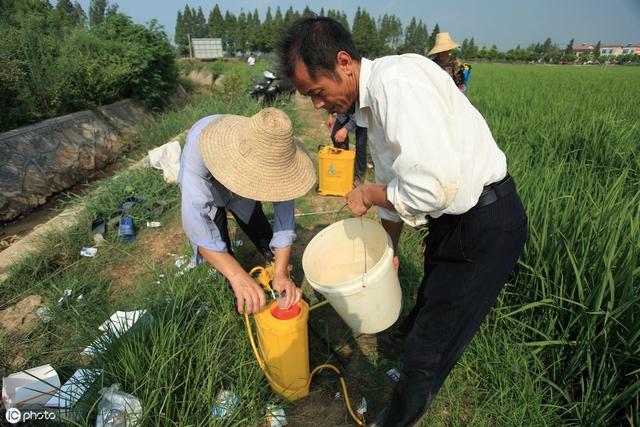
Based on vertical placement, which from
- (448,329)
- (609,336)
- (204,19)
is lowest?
(609,336)

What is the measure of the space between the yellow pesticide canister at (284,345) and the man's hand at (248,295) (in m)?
0.07

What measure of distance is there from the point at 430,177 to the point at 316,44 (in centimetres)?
55

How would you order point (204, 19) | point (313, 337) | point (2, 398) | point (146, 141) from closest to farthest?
point (2, 398)
point (313, 337)
point (146, 141)
point (204, 19)

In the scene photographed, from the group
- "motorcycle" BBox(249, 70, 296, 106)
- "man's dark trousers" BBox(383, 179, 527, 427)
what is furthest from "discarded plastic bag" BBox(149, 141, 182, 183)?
"motorcycle" BBox(249, 70, 296, 106)

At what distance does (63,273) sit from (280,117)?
2511 mm

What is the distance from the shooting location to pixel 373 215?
11.7 ft

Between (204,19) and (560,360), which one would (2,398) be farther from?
(204,19)

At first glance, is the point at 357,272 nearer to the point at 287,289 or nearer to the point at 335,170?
the point at 287,289

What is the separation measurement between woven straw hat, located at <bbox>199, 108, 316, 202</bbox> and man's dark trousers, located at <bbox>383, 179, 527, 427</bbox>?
627 mm

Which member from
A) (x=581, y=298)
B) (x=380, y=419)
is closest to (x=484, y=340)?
(x=581, y=298)

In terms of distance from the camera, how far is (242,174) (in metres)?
1.30

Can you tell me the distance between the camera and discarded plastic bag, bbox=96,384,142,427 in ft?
4.01

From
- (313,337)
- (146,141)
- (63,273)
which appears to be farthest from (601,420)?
(146,141)

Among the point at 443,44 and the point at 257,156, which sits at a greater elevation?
the point at 443,44
